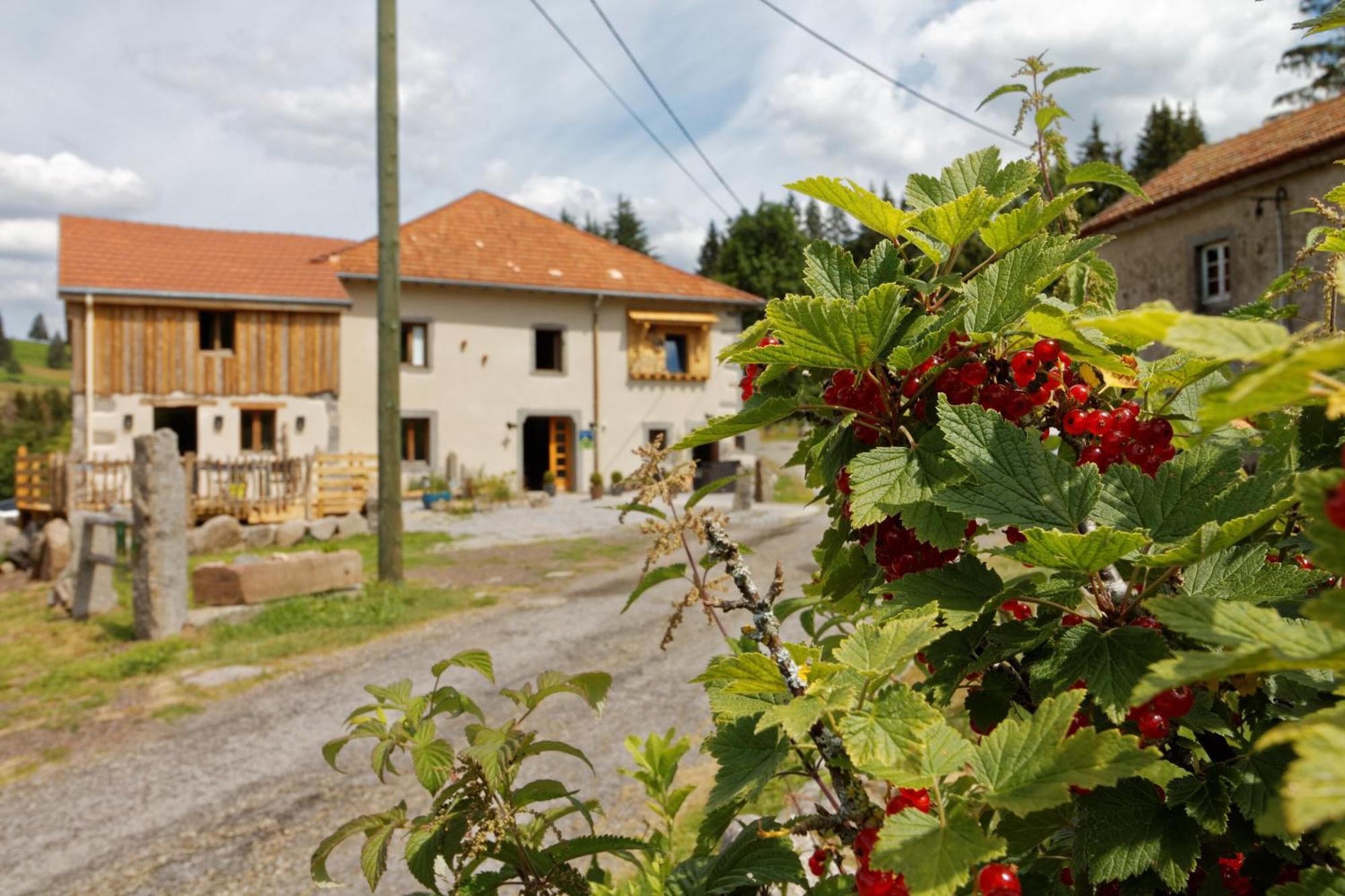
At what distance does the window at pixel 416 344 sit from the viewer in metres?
21.3

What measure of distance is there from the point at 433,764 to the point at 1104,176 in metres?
1.40

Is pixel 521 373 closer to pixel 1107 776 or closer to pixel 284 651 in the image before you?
pixel 284 651

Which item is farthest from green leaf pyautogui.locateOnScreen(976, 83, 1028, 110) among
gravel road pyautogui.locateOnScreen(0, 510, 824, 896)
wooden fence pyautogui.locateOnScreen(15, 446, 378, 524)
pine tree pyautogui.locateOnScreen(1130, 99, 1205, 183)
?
pine tree pyautogui.locateOnScreen(1130, 99, 1205, 183)

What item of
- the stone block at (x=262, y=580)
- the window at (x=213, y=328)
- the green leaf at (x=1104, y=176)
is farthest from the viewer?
the window at (x=213, y=328)

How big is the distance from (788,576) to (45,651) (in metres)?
7.53

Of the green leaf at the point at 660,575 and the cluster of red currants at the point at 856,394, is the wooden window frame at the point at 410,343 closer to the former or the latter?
the green leaf at the point at 660,575

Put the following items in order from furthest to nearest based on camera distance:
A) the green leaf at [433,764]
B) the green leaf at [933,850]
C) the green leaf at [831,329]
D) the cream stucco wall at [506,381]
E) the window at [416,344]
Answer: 1. the window at [416,344]
2. the cream stucco wall at [506,381]
3. the green leaf at [433,764]
4. the green leaf at [831,329]
5. the green leaf at [933,850]

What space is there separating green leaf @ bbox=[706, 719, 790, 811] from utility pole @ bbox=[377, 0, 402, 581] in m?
8.73

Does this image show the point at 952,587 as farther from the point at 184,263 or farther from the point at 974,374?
the point at 184,263

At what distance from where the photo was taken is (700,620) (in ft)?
26.0

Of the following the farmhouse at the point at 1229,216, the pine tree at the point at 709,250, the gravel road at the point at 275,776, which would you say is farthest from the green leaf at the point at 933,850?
the pine tree at the point at 709,250

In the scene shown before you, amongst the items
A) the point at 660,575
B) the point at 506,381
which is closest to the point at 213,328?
the point at 506,381

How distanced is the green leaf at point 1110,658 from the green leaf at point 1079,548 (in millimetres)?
98

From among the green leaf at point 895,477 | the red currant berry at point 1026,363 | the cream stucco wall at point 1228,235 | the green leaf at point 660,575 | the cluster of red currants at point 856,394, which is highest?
the cream stucco wall at point 1228,235
